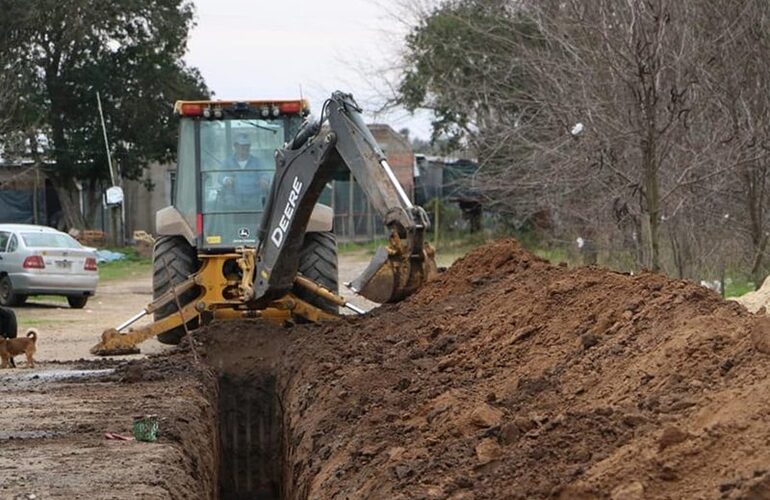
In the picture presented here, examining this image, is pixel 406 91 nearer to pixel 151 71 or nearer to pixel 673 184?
pixel 151 71

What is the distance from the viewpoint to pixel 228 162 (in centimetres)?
1672

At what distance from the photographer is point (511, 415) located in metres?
7.77

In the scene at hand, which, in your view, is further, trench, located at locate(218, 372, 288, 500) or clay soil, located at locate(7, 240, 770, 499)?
trench, located at locate(218, 372, 288, 500)

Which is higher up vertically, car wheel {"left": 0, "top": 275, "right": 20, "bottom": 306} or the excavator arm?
the excavator arm

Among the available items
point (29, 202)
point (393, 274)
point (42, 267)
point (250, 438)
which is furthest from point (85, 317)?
point (29, 202)

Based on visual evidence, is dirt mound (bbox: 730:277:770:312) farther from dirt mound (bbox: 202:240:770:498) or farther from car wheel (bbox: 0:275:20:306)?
car wheel (bbox: 0:275:20:306)

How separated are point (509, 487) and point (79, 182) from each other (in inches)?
1721

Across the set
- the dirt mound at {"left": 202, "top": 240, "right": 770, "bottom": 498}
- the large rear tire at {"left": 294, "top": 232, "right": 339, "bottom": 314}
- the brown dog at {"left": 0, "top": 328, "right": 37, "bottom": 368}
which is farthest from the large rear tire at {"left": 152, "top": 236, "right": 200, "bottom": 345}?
the dirt mound at {"left": 202, "top": 240, "right": 770, "bottom": 498}

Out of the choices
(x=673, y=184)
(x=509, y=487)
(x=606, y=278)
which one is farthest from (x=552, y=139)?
(x=509, y=487)

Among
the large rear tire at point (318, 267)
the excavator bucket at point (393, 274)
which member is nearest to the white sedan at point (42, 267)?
the large rear tire at point (318, 267)

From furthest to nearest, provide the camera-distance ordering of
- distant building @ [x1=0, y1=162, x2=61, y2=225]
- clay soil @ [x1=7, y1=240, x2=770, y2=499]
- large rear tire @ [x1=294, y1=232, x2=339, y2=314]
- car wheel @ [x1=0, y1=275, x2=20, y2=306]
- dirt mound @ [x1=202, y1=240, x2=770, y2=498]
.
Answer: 1. distant building @ [x1=0, y1=162, x2=61, y2=225]
2. car wheel @ [x1=0, y1=275, x2=20, y2=306]
3. large rear tire @ [x1=294, y1=232, x2=339, y2=314]
4. clay soil @ [x1=7, y1=240, x2=770, y2=499]
5. dirt mound @ [x1=202, y1=240, x2=770, y2=498]

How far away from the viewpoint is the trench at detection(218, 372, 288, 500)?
1407 centimetres

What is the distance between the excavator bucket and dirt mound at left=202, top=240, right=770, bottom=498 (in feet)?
1.11

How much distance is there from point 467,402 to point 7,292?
62.0 feet
